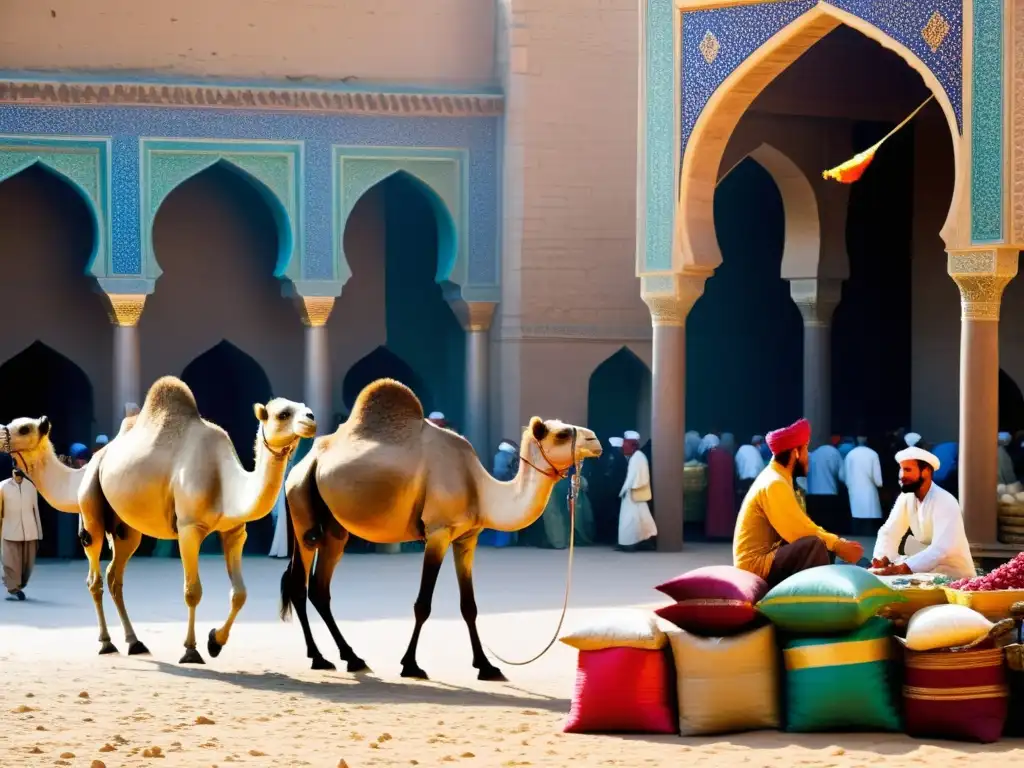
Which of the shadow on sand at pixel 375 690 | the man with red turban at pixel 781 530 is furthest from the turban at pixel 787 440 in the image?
the shadow on sand at pixel 375 690

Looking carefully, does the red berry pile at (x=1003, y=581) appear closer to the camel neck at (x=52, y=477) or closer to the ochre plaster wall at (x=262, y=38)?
the camel neck at (x=52, y=477)

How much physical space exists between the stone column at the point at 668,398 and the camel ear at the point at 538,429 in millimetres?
7713

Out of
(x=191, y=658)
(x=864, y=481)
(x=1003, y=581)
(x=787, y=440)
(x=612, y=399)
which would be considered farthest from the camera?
(x=612, y=399)

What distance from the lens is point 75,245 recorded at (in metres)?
21.2

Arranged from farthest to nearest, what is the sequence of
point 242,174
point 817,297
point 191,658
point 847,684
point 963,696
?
point 817,297
point 242,174
point 191,658
point 847,684
point 963,696

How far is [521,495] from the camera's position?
10.4 m

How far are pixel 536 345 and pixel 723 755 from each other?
12.9m

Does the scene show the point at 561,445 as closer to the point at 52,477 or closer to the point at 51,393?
the point at 52,477

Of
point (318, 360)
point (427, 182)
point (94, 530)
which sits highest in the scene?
point (427, 182)

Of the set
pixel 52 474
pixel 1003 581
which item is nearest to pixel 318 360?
pixel 52 474

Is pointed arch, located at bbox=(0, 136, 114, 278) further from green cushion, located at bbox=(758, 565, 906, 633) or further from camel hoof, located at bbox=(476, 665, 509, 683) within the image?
green cushion, located at bbox=(758, 565, 906, 633)

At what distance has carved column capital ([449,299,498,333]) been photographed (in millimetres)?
21047

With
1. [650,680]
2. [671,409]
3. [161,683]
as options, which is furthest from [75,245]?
[650,680]

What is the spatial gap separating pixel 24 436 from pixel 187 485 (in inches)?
60.1
